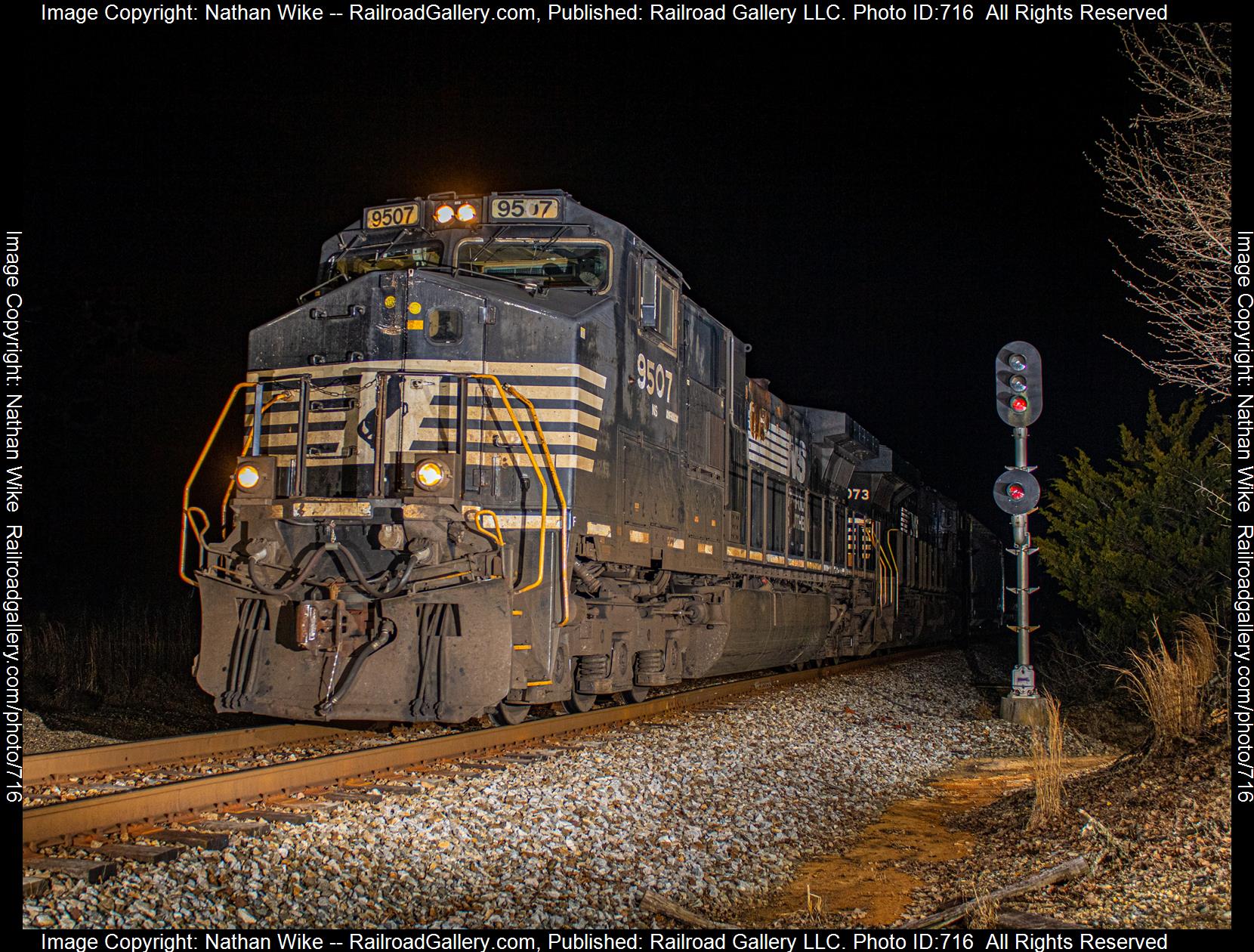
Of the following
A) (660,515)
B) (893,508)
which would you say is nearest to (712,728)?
(660,515)

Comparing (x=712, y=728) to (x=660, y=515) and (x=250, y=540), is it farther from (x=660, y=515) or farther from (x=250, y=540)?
(x=250, y=540)

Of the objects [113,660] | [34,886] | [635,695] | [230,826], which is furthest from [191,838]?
[113,660]

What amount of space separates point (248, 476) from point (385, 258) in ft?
7.57

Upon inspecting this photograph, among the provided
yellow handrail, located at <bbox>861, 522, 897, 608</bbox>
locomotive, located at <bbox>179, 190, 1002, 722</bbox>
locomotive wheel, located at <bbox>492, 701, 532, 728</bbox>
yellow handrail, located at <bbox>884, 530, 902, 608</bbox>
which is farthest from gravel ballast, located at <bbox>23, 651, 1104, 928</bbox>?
yellow handrail, located at <bbox>884, 530, 902, 608</bbox>

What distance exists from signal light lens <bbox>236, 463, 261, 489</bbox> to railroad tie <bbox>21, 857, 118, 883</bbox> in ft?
10.8

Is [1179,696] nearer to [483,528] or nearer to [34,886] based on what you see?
[483,528]

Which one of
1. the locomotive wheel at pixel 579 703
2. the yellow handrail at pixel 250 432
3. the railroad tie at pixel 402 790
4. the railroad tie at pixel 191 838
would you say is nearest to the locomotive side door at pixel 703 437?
the locomotive wheel at pixel 579 703

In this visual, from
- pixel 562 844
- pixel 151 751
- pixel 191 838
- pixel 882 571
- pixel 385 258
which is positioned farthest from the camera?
pixel 882 571

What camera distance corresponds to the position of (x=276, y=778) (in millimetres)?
5816

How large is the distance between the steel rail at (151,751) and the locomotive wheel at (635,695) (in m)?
3.18

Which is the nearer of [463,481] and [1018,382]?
[463,481]

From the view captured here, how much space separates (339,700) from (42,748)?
7.52 ft

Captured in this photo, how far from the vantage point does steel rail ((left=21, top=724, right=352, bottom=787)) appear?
622cm

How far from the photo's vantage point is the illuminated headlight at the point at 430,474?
6844 millimetres
